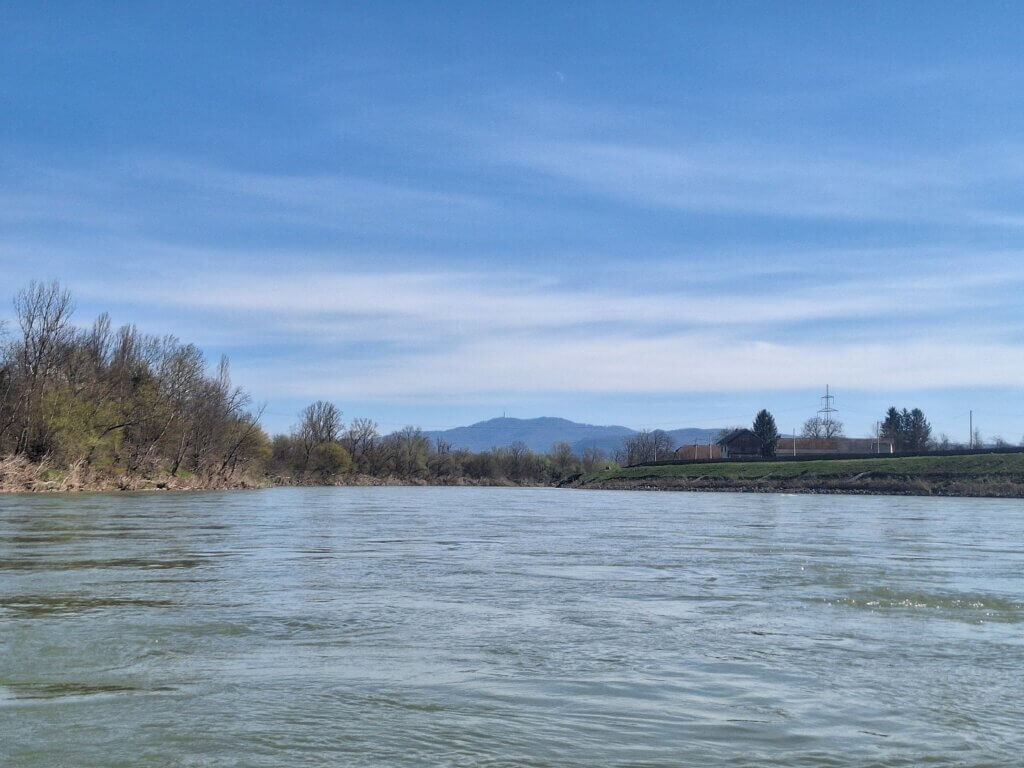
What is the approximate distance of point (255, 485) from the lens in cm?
8125

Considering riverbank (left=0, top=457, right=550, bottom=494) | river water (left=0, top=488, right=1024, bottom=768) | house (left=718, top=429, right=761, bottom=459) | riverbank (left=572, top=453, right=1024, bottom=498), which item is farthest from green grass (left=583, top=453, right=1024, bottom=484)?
river water (left=0, top=488, right=1024, bottom=768)

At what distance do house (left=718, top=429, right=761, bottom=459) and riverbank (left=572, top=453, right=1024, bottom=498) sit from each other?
42.0m

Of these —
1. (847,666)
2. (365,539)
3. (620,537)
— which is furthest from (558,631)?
(620,537)

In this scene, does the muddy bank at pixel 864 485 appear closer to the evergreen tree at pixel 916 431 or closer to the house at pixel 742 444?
the house at pixel 742 444

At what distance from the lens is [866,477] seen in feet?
252

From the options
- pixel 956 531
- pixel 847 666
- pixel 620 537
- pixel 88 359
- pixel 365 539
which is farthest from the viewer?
pixel 88 359

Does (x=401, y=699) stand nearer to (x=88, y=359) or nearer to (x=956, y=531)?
(x=956, y=531)

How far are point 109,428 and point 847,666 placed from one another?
5745cm

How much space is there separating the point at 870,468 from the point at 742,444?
235 feet

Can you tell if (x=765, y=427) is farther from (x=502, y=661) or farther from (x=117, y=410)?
(x=502, y=661)

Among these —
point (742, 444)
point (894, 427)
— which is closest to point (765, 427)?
point (742, 444)

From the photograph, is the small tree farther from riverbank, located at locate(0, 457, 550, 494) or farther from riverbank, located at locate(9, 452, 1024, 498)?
riverbank, located at locate(0, 457, 550, 494)

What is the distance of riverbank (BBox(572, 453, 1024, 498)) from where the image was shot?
66.2m

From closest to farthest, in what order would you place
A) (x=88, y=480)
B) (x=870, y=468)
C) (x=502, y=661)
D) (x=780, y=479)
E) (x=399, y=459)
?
(x=502, y=661) → (x=88, y=480) → (x=870, y=468) → (x=780, y=479) → (x=399, y=459)
